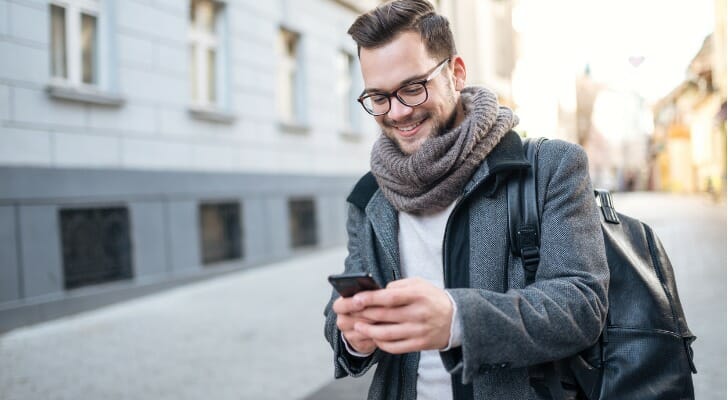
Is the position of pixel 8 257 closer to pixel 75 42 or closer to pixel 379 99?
pixel 75 42

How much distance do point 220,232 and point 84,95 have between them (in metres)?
3.16

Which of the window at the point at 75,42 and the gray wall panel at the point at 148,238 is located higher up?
the window at the point at 75,42

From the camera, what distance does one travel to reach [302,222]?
38.1 feet

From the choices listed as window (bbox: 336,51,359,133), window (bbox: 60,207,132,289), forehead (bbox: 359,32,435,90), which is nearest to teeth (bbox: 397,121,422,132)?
forehead (bbox: 359,32,435,90)

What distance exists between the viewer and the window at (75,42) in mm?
6898

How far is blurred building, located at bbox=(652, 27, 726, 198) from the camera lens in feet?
87.9

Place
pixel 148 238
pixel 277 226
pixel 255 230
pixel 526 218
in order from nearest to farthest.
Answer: pixel 526 218, pixel 148 238, pixel 255 230, pixel 277 226

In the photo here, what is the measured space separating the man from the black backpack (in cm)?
3

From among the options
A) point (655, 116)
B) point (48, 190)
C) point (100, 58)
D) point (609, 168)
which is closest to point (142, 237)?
point (48, 190)

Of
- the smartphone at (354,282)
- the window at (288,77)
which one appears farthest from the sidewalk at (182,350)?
the window at (288,77)

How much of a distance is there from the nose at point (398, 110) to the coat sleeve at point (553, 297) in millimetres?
363

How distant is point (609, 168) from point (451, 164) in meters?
82.1

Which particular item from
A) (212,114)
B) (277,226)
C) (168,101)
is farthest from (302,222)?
(168,101)

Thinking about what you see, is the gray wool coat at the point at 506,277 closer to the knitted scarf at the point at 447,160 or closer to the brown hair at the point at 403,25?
the knitted scarf at the point at 447,160
